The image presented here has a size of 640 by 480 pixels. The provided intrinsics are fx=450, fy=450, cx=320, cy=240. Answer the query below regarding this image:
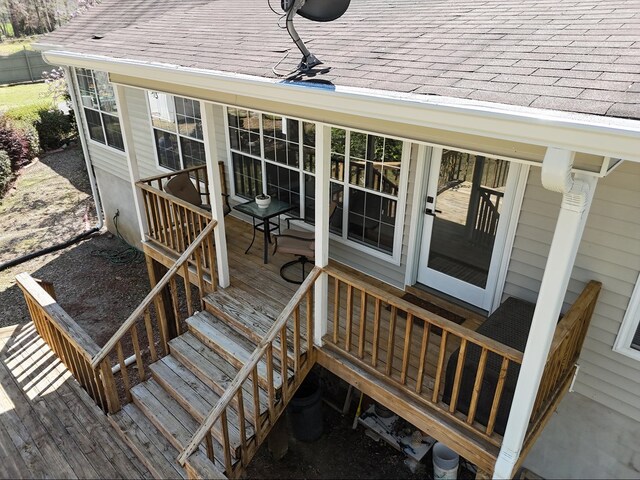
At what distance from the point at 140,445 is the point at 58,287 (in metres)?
5.46

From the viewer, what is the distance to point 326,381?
5887 mm

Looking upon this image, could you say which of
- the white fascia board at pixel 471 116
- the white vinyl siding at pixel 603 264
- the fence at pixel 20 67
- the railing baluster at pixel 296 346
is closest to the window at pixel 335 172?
the white vinyl siding at pixel 603 264

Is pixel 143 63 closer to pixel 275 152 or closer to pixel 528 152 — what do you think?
pixel 275 152

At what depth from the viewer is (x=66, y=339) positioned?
4.59 metres

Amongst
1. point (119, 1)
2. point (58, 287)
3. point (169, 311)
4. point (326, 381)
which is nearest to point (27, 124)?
point (119, 1)

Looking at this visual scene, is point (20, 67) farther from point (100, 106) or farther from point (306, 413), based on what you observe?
point (306, 413)

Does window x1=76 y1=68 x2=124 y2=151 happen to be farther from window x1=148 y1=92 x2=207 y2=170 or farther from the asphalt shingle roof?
the asphalt shingle roof

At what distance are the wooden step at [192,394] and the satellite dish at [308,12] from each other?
3.02 metres

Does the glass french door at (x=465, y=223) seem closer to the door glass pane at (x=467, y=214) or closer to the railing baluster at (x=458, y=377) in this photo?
the door glass pane at (x=467, y=214)

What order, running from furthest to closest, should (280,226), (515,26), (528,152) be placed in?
(280,226) < (515,26) < (528,152)

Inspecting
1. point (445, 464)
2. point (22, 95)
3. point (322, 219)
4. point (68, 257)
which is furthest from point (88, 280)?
point (22, 95)

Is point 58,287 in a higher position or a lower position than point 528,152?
lower

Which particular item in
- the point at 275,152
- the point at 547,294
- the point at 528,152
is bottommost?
the point at 275,152

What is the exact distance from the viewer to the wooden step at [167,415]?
4039 mm
